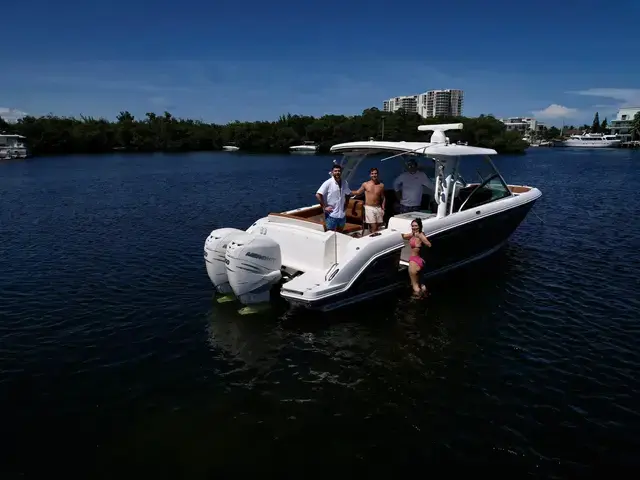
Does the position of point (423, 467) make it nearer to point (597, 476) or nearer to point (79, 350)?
point (597, 476)

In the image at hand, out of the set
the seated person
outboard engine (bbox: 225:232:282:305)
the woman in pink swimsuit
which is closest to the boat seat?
the seated person

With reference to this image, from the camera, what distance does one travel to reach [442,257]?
1191cm

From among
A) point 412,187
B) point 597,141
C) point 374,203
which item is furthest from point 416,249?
point 597,141

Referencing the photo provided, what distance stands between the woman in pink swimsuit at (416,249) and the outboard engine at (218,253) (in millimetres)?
3751

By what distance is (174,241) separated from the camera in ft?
57.7

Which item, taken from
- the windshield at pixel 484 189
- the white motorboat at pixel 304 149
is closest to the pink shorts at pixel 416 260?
the windshield at pixel 484 189

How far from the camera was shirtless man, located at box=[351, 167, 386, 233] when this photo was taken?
38.0 feet

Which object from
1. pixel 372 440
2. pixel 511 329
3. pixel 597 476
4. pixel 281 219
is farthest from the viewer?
pixel 281 219

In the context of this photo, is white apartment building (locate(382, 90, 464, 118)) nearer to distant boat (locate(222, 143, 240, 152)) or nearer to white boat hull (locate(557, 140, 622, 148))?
white boat hull (locate(557, 140, 622, 148))

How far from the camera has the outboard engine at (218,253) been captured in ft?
32.8

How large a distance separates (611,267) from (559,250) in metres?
2.17

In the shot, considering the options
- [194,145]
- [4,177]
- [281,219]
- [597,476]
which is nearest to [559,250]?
[281,219]

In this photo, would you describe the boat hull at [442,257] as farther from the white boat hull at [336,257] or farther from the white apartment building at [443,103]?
the white apartment building at [443,103]

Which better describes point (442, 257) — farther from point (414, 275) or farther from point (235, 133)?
point (235, 133)
